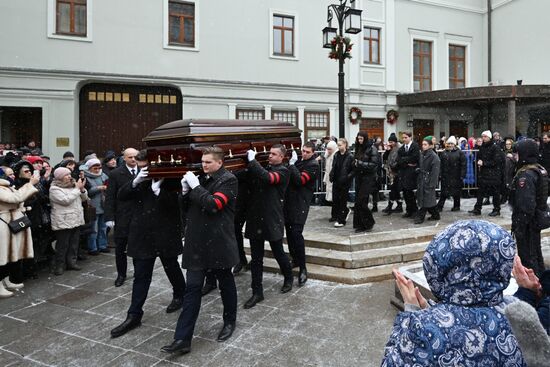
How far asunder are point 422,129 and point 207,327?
17.7m

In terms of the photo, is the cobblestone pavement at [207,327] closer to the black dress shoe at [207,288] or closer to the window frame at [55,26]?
the black dress shoe at [207,288]

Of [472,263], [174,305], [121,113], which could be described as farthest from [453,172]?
[121,113]

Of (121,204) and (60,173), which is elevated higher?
(60,173)

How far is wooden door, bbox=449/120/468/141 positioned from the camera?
2055 cm

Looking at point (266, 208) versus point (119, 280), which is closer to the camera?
point (266, 208)

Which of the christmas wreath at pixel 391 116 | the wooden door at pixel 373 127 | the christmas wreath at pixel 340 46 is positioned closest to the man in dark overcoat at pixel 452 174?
the christmas wreath at pixel 340 46

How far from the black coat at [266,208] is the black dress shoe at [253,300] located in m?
0.68

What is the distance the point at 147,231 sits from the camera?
15.0 ft

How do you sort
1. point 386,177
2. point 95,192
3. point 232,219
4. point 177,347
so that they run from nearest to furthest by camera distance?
1. point 177,347
2. point 232,219
3. point 95,192
4. point 386,177

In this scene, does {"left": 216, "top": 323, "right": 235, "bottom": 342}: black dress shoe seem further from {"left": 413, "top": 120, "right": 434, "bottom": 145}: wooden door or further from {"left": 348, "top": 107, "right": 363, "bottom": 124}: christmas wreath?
{"left": 413, "top": 120, "right": 434, "bottom": 145}: wooden door

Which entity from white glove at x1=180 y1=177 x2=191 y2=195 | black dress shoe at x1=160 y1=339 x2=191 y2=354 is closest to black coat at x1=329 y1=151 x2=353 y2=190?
white glove at x1=180 y1=177 x2=191 y2=195

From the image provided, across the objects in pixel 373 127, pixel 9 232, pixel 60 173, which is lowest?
pixel 9 232

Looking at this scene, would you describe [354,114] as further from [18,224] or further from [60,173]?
[18,224]

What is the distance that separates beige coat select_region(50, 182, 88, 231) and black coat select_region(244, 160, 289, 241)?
3271mm
